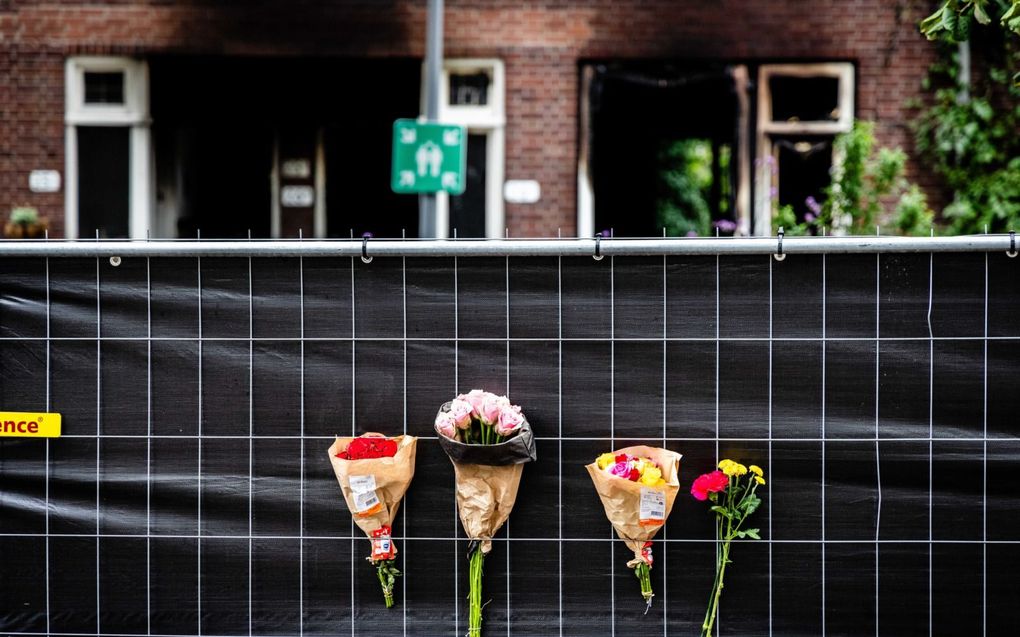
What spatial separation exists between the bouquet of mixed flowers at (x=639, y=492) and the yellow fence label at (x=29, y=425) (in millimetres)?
1930

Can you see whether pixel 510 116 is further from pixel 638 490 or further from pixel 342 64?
pixel 638 490

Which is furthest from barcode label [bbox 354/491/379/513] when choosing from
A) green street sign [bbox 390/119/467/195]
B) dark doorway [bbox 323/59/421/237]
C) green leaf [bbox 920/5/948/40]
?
dark doorway [bbox 323/59/421/237]

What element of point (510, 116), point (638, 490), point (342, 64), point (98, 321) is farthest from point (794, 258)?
point (342, 64)

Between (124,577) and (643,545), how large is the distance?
186 cm

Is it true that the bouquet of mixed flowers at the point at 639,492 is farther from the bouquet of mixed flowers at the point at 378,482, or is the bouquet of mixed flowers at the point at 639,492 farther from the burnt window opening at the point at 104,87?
the burnt window opening at the point at 104,87

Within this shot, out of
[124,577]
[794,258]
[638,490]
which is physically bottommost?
[124,577]

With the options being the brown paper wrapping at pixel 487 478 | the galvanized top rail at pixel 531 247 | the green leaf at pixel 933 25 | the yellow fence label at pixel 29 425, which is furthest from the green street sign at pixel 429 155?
the brown paper wrapping at pixel 487 478

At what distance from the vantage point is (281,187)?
41.1 ft

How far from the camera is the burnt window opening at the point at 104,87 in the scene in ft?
35.0

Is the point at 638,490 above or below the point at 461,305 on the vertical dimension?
below

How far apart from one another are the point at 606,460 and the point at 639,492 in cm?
16

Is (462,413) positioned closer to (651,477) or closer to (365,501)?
(365,501)

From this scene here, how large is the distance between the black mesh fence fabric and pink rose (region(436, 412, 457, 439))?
0.16 meters

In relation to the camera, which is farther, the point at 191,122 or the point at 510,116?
the point at 191,122
